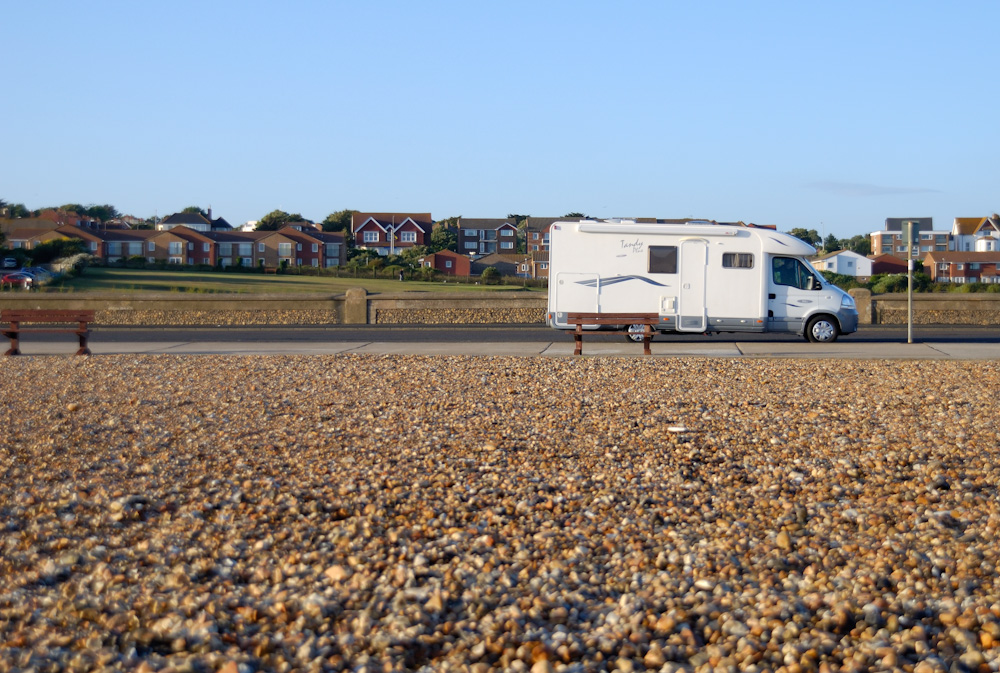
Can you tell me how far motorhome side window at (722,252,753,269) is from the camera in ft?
68.5

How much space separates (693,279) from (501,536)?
15762 millimetres

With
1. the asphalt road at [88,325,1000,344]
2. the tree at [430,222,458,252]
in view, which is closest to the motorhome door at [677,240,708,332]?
the asphalt road at [88,325,1000,344]

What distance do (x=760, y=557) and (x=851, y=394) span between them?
274 inches

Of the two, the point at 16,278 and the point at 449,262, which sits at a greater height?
the point at 449,262

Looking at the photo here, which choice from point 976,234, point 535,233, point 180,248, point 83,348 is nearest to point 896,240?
point 976,234

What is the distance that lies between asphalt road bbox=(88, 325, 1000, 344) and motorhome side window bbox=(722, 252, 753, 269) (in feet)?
6.20

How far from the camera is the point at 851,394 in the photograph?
1195 cm

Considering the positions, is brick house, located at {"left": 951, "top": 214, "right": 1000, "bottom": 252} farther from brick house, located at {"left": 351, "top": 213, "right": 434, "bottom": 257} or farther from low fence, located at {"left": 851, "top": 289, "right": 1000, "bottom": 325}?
low fence, located at {"left": 851, "top": 289, "right": 1000, "bottom": 325}

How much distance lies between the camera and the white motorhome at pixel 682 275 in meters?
20.9

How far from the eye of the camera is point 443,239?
414 ft

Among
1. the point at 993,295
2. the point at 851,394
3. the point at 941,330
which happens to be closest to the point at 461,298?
the point at 941,330

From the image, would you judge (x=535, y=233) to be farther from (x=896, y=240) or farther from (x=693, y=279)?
(x=693, y=279)

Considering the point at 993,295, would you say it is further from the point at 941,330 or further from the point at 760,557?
the point at 760,557

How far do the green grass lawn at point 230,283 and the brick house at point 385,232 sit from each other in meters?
38.3
